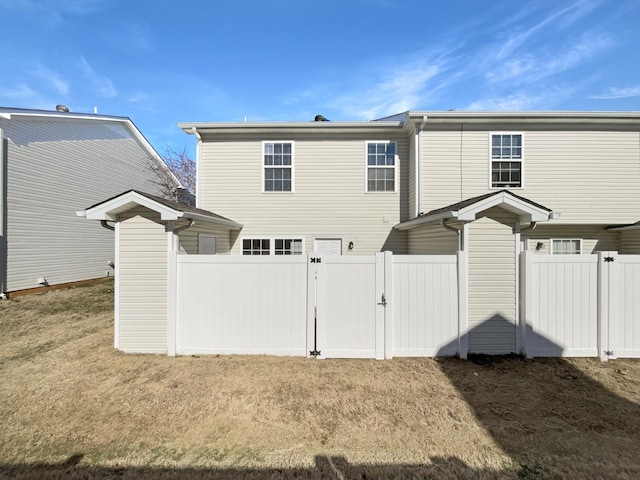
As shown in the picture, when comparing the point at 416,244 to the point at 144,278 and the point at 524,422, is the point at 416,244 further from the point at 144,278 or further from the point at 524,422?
the point at 144,278

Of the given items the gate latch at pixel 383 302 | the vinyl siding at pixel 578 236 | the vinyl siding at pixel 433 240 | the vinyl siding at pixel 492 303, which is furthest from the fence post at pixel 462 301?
the vinyl siding at pixel 578 236

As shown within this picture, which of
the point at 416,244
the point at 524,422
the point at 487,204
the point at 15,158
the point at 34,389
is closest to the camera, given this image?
the point at 524,422

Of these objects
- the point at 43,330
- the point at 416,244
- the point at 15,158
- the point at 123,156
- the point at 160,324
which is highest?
the point at 123,156

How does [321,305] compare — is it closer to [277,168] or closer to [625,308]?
[625,308]

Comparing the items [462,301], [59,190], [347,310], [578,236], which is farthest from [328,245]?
[59,190]

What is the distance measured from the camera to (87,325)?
7.23 metres

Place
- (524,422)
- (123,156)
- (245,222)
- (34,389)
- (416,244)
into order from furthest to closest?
1. (123,156)
2. (245,222)
3. (416,244)
4. (34,389)
5. (524,422)

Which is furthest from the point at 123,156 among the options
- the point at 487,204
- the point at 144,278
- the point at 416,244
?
the point at 487,204

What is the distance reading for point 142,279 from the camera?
540 centimetres

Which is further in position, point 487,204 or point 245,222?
point 245,222

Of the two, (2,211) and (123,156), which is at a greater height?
(123,156)

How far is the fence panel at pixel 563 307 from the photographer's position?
5.18 metres

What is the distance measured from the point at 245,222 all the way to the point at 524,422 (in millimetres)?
7849

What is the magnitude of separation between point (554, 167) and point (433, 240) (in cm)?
486
